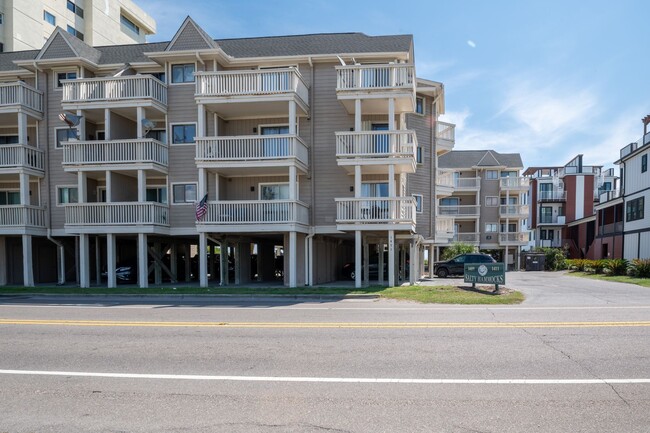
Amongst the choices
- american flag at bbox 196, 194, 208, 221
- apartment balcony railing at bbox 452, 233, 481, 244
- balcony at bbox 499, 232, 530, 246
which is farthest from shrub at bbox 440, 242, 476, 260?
american flag at bbox 196, 194, 208, 221

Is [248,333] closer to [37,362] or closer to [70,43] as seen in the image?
[37,362]

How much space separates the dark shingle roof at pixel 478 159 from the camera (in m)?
46.1

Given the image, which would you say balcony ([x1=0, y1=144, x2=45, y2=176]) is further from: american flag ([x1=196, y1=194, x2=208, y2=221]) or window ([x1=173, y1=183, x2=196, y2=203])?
american flag ([x1=196, y1=194, x2=208, y2=221])

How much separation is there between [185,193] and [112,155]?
149 inches

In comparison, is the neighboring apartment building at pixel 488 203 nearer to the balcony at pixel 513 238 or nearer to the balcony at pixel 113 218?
the balcony at pixel 513 238

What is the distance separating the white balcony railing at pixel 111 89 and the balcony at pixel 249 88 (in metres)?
2.61

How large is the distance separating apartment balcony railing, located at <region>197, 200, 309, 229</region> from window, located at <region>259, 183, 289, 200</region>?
2.10 meters

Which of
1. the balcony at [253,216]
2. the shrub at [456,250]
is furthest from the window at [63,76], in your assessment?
the shrub at [456,250]

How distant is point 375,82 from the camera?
1950cm

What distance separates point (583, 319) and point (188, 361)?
30.8ft

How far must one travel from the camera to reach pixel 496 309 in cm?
1309

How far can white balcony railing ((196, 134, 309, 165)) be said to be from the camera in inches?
780

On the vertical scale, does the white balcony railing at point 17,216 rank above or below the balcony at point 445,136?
below

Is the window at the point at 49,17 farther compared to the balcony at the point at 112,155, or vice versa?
the window at the point at 49,17
